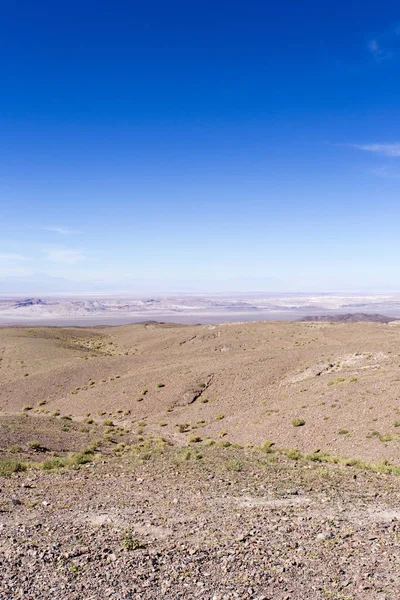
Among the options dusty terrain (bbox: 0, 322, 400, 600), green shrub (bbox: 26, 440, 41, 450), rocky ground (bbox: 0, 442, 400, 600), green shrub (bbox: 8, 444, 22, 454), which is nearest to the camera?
rocky ground (bbox: 0, 442, 400, 600)

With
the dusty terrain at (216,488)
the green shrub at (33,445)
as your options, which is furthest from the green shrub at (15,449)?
the green shrub at (33,445)

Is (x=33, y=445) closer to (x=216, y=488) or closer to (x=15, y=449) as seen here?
(x=15, y=449)

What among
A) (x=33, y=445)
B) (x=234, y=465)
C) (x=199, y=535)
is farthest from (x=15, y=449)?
(x=199, y=535)

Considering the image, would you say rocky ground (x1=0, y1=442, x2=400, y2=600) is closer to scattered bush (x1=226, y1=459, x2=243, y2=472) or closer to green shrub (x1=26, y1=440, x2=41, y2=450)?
scattered bush (x1=226, y1=459, x2=243, y2=472)

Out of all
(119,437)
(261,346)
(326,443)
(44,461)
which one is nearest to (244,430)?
(326,443)

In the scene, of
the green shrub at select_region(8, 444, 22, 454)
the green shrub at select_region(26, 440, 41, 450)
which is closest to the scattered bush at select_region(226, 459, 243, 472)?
the green shrub at select_region(26, 440, 41, 450)

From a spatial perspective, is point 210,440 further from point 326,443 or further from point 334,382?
point 334,382
